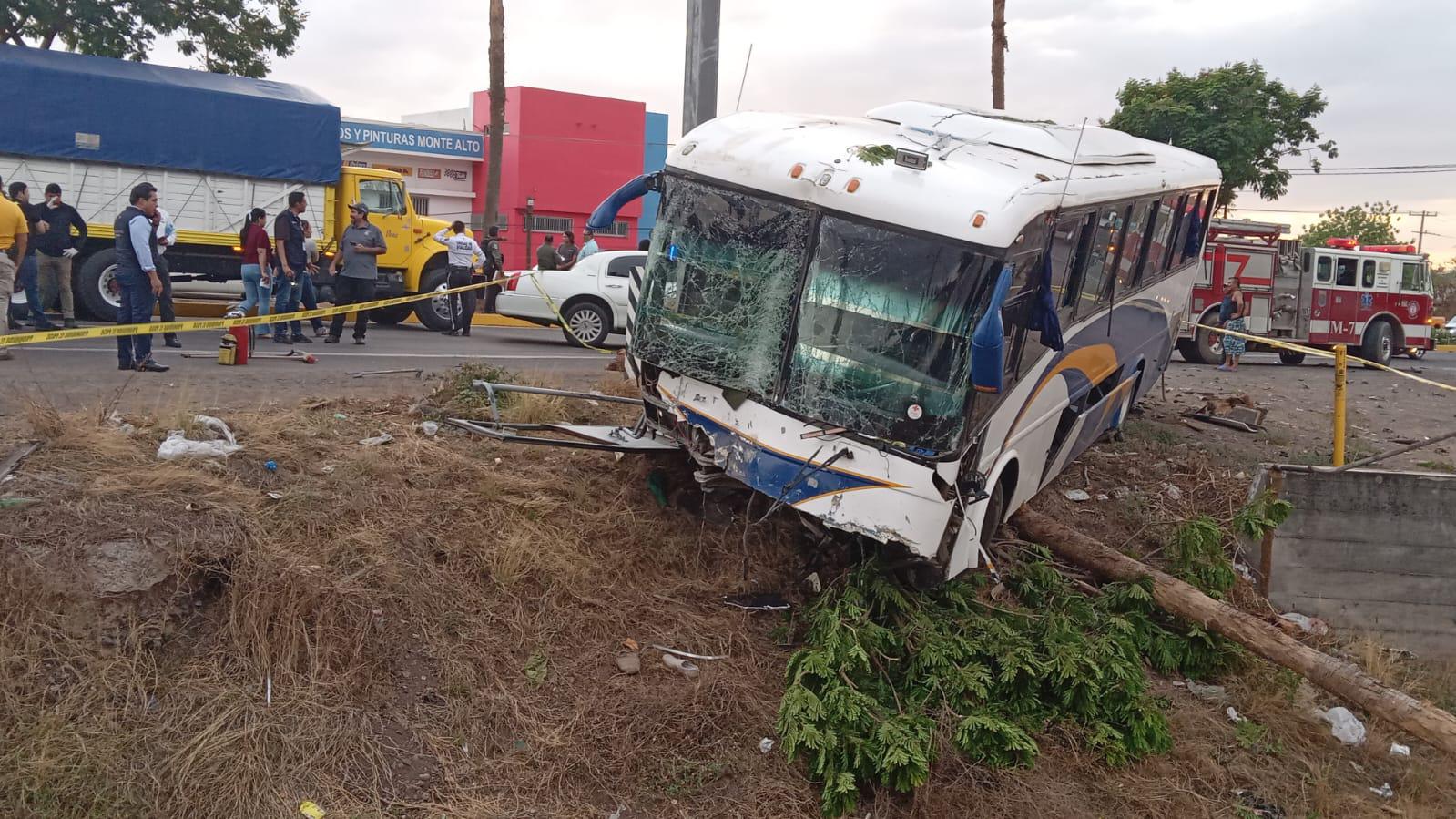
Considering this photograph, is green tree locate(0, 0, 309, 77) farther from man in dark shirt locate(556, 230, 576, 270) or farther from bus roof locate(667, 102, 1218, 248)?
bus roof locate(667, 102, 1218, 248)

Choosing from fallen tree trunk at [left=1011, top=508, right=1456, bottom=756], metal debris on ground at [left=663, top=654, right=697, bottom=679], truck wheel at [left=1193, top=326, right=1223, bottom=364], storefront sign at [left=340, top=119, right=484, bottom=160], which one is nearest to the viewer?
metal debris on ground at [left=663, top=654, right=697, bottom=679]

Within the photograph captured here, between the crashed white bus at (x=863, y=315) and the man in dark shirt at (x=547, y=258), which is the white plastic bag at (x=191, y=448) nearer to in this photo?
the crashed white bus at (x=863, y=315)

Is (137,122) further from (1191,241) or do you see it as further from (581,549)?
(1191,241)

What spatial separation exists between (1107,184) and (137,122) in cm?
1290

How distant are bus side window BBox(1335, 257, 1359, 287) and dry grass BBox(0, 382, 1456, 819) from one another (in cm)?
1646

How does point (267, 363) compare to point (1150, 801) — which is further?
point (267, 363)

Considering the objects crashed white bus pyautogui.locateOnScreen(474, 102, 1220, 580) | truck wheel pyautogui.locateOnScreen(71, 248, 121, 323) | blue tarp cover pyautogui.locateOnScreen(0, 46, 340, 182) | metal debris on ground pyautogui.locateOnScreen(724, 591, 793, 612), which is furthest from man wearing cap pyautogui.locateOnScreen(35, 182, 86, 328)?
metal debris on ground pyautogui.locateOnScreen(724, 591, 793, 612)

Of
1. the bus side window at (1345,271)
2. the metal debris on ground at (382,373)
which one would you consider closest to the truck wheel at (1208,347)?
the bus side window at (1345,271)

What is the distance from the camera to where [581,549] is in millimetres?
7223

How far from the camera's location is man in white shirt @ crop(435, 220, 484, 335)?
1636cm

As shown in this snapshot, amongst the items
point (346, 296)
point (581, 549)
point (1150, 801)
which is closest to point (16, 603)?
point (581, 549)

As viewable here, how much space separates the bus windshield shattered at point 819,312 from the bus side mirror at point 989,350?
395 millimetres

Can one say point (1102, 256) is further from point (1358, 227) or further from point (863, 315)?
point (1358, 227)

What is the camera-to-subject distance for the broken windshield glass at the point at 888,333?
6242 mm
